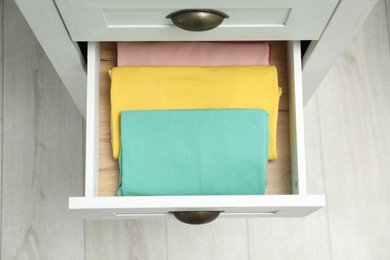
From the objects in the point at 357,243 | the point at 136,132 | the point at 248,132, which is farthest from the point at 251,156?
the point at 357,243

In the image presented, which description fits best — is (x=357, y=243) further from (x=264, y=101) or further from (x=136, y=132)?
(x=136, y=132)

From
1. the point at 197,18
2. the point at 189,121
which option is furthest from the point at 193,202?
the point at 197,18

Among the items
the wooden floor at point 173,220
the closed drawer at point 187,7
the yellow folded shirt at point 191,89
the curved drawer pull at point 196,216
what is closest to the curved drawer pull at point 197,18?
the closed drawer at point 187,7

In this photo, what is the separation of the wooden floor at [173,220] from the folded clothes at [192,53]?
1.51 ft

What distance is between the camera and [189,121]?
30.3 inches

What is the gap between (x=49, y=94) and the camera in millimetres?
1257

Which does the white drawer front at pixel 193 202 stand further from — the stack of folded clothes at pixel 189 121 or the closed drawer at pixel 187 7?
the closed drawer at pixel 187 7

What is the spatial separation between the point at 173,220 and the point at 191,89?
1.52 feet

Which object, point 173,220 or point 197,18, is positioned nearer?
point 197,18

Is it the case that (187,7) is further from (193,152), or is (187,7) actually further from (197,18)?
(193,152)

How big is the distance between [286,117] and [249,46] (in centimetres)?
12

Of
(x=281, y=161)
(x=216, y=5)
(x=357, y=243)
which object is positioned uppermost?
(x=216, y=5)

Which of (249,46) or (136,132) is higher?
(249,46)

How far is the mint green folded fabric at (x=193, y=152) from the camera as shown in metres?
0.76
